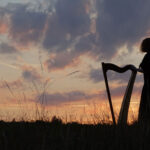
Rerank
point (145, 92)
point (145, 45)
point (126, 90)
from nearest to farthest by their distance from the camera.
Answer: point (126, 90) < point (145, 45) < point (145, 92)

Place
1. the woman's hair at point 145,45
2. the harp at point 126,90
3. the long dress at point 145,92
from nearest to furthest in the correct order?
the harp at point 126,90
the long dress at point 145,92
the woman's hair at point 145,45

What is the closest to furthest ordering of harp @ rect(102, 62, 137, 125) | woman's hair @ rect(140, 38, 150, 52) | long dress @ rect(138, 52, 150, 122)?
harp @ rect(102, 62, 137, 125), long dress @ rect(138, 52, 150, 122), woman's hair @ rect(140, 38, 150, 52)

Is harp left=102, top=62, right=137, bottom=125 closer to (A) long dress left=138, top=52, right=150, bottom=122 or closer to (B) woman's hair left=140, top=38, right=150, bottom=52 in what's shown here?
(A) long dress left=138, top=52, right=150, bottom=122

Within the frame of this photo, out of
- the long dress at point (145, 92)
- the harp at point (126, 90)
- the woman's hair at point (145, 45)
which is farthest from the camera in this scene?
the woman's hair at point (145, 45)

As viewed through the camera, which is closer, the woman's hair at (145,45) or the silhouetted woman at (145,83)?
the silhouetted woman at (145,83)

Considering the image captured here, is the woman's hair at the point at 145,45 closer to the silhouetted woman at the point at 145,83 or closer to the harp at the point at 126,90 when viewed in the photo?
the silhouetted woman at the point at 145,83

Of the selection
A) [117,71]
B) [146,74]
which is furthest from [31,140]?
[146,74]

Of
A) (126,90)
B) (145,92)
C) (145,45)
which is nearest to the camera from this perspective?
(126,90)

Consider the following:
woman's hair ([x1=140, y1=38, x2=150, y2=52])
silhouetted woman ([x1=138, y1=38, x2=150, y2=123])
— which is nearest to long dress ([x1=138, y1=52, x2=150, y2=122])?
silhouetted woman ([x1=138, y1=38, x2=150, y2=123])

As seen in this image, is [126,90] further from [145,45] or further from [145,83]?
[145,45]

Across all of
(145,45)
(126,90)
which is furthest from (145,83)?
(126,90)

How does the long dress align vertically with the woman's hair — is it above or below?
below

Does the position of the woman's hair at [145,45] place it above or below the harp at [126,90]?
above

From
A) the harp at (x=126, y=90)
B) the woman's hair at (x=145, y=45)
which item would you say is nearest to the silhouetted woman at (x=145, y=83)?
the woman's hair at (x=145, y=45)
